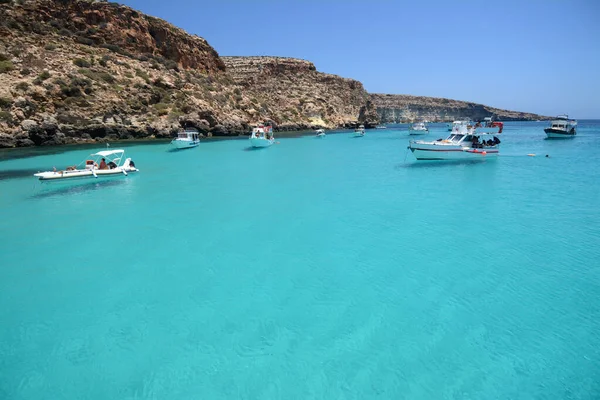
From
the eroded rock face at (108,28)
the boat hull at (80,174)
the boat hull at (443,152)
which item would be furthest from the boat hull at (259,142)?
the eroded rock face at (108,28)

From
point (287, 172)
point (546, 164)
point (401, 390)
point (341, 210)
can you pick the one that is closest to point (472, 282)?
point (401, 390)

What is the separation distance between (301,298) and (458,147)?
27378mm

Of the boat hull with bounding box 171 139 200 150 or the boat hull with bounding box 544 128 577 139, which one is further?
A: the boat hull with bounding box 544 128 577 139

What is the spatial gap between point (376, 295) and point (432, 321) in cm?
163

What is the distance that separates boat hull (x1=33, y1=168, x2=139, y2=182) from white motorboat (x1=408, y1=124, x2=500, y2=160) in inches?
934

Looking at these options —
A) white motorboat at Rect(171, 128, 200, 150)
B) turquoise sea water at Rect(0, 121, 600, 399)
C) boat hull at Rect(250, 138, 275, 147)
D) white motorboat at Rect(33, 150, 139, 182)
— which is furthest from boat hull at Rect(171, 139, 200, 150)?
turquoise sea water at Rect(0, 121, 600, 399)

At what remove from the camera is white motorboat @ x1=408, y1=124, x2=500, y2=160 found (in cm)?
3084

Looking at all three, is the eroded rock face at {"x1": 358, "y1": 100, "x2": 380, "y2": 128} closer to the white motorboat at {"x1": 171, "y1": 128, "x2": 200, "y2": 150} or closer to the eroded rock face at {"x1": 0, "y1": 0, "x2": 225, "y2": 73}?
the eroded rock face at {"x1": 0, "y1": 0, "x2": 225, "y2": 73}

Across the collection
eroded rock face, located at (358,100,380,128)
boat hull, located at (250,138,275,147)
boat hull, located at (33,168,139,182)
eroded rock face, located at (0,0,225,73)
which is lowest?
boat hull, located at (33,168,139,182)

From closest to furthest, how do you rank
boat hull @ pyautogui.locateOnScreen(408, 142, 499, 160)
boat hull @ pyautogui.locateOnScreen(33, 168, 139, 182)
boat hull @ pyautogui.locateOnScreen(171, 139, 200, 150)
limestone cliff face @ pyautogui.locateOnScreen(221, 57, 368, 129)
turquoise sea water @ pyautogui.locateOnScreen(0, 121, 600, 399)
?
1. turquoise sea water @ pyautogui.locateOnScreen(0, 121, 600, 399)
2. boat hull @ pyautogui.locateOnScreen(33, 168, 139, 182)
3. boat hull @ pyautogui.locateOnScreen(408, 142, 499, 160)
4. boat hull @ pyautogui.locateOnScreen(171, 139, 200, 150)
5. limestone cliff face @ pyautogui.locateOnScreen(221, 57, 368, 129)

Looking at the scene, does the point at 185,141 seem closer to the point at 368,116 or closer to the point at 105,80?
the point at 105,80

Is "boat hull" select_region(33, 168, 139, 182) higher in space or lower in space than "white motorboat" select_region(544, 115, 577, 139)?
lower

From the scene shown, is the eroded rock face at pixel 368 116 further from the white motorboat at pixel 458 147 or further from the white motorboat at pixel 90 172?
the white motorboat at pixel 90 172

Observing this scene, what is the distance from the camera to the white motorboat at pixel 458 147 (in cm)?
3084
